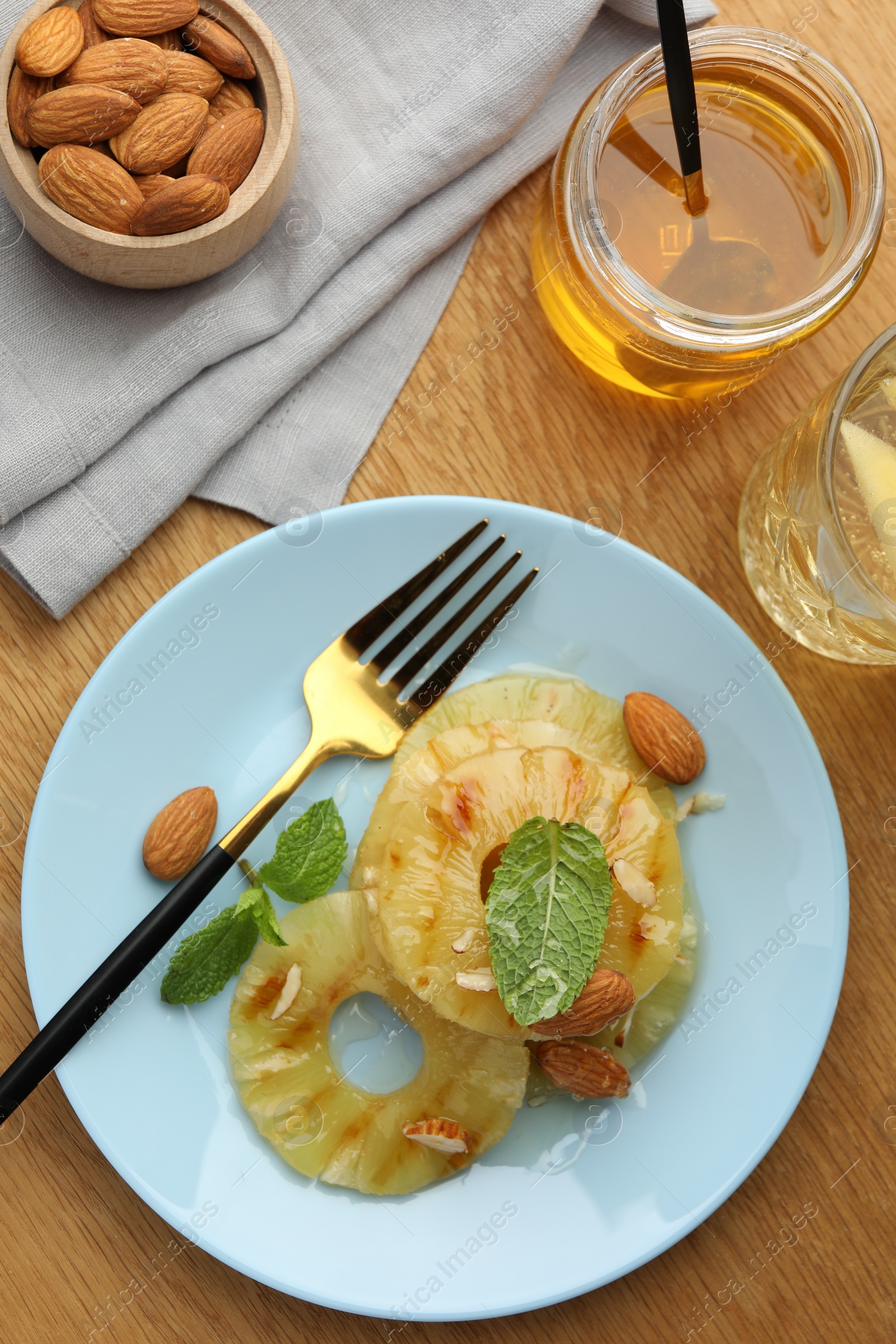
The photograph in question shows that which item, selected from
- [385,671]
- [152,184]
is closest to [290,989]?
[385,671]

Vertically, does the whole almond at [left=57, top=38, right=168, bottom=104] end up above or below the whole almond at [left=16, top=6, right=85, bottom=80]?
below

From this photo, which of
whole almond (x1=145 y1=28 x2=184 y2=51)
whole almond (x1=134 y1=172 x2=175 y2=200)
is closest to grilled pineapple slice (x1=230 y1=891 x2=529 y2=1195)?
whole almond (x1=134 y1=172 x2=175 y2=200)

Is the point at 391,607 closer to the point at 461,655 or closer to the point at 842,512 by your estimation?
the point at 461,655

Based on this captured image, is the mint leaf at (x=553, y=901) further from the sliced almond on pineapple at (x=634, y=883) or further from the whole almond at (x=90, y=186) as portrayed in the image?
the whole almond at (x=90, y=186)

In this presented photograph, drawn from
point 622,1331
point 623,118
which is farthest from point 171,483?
point 622,1331

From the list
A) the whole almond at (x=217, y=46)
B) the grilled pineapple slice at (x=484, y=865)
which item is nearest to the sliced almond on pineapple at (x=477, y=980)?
the grilled pineapple slice at (x=484, y=865)

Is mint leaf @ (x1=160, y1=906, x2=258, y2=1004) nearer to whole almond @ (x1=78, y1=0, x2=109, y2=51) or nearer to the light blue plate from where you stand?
the light blue plate
